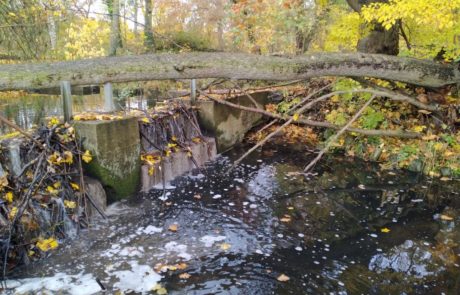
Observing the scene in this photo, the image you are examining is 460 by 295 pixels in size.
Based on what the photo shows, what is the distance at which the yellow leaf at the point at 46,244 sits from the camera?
15.0 ft

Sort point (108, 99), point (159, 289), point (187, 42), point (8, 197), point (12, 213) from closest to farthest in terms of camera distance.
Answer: point (159, 289), point (12, 213), point (8, 197), point (108, 99), point (187, 42)

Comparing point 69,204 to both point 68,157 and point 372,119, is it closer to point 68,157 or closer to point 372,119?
point 68,157

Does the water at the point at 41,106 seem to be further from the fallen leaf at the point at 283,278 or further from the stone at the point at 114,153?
the fallen leaf at the point at 283,278

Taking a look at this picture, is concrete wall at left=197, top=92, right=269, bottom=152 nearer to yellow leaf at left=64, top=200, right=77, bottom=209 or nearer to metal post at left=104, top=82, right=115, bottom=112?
metal post at left=104, top=82, right=115, bottom=112

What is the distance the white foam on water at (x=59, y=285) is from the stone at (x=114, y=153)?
2.11 m

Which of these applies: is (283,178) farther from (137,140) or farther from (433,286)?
(433,286)

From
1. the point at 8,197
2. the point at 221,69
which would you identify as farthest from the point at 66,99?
the point at 221,69

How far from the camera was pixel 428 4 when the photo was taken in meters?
5.92

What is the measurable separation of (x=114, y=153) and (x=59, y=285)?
2.55 m

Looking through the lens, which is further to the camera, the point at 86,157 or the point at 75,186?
the point at 86,157

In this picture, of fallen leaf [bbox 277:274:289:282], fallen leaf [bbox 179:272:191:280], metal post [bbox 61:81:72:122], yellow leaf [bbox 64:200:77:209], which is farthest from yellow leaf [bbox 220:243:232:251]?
metal post [bbox 61:81:72:122]

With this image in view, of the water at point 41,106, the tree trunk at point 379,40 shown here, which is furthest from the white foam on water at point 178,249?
the tree trunk at point 379,40

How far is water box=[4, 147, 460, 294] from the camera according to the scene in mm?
4086

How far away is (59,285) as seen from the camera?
3961mm
